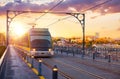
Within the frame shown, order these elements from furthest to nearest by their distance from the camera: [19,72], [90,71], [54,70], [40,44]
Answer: [40,44]
[90,71]
[19,72]
[54,70]

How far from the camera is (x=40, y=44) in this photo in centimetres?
4075

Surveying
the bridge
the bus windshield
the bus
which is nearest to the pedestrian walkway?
the bridge

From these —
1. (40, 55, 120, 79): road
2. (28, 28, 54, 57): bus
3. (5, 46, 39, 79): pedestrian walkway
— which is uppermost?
(28, 28, 54, 57): bus

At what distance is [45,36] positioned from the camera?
41.3 m

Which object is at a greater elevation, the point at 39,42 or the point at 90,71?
the point at 39,42

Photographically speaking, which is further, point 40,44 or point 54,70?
point 40,44

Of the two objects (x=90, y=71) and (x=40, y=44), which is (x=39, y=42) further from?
(x=90, y=71)

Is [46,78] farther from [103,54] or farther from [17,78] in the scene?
[103,54]

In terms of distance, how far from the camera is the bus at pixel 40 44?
1588 inches

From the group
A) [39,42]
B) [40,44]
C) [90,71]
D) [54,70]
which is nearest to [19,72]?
[90,71]

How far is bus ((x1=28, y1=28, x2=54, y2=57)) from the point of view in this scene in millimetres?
40344

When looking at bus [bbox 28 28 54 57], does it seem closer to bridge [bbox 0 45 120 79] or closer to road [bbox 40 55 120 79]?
bridge [bbox 0 45 120 79]

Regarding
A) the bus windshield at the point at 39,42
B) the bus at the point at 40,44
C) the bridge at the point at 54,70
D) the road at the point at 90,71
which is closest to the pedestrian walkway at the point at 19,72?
the bridge at the point at 54,70

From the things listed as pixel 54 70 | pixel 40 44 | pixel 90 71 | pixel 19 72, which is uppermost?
pixel 40 44
